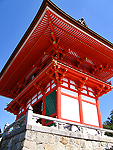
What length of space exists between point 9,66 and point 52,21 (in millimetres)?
5601

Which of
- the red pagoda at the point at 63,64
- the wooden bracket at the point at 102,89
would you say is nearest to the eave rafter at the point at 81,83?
the red pagoda at the point at 63,64

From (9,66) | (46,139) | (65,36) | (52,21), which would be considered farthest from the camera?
(9,66)

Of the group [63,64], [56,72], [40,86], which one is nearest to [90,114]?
[56,72]

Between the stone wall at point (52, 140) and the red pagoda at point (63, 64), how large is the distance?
2021 mm

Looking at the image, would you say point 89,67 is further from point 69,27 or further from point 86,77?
point 69,27

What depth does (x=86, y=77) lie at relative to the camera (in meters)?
10.3

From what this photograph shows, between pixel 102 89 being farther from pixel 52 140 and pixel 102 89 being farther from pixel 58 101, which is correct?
pixel 52 140

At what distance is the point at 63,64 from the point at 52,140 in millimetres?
4782

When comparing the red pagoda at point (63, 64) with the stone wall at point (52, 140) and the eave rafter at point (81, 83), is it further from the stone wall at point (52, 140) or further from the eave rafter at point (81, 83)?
the stone wall at point (52, 140)

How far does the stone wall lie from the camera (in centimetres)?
566

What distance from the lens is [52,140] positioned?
6.07m

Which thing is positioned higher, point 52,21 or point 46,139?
point 52,21

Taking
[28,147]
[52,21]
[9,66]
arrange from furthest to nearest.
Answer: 1. [9,66]
2. [52,21]
3. [28,147]

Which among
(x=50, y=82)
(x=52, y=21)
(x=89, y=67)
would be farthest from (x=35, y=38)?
(x=89, y=67)
